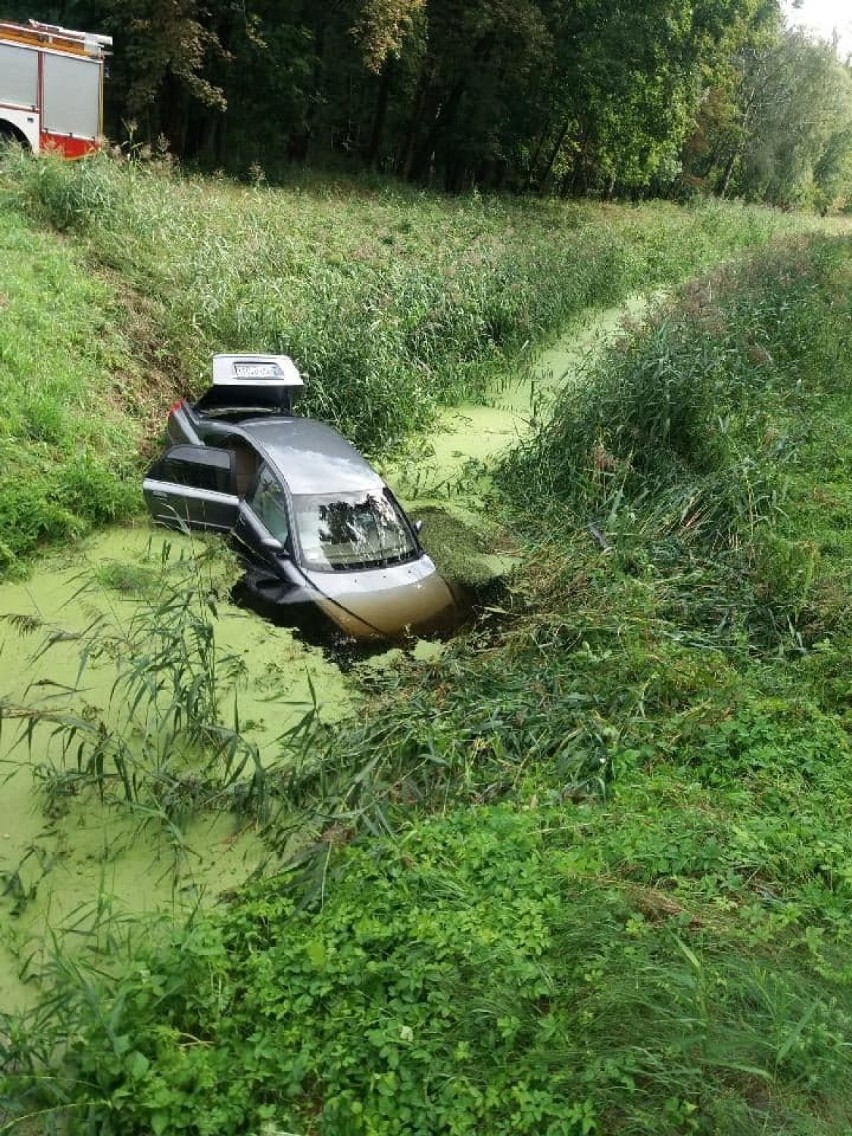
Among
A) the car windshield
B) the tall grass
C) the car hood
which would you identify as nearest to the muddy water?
the car hood

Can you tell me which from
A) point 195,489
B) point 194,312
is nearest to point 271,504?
point 195,489

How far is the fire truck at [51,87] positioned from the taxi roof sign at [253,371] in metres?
10.4

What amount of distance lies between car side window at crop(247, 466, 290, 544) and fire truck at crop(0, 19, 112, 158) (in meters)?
12.3

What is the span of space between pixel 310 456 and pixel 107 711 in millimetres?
2702

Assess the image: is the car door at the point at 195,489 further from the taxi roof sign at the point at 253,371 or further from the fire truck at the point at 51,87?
the fire truck at the point at 51,87

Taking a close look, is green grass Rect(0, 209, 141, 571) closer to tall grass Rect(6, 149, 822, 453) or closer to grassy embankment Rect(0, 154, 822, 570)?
grassy embankment Rect(0, 154, 822, 570)

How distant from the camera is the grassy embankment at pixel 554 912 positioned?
3227 mm

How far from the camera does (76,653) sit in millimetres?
6082

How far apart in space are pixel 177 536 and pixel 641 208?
A: 29534mm

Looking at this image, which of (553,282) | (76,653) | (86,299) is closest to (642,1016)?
(76,653)

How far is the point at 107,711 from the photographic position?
5578mm

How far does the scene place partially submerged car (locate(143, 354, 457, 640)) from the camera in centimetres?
651

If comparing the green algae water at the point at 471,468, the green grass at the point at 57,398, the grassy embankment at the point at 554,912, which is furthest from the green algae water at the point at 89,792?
the green algae water at the point at 471,468

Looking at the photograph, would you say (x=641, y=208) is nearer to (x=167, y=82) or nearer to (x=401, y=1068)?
(x=167, y=82)
